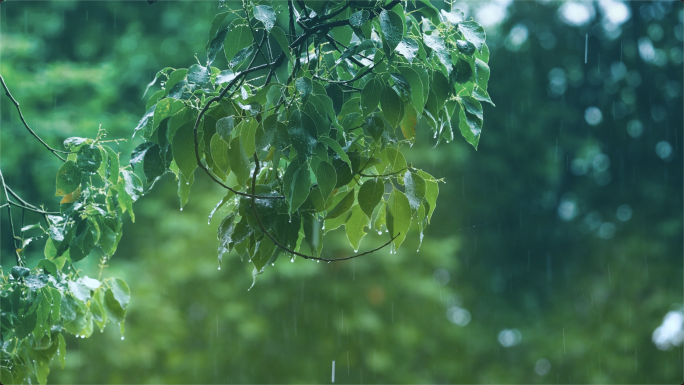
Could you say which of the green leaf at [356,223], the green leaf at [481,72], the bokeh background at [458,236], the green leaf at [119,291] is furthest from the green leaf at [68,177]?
the bokeh background at [458,236]

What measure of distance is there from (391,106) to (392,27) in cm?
13

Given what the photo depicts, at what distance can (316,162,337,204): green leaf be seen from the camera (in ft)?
2.93

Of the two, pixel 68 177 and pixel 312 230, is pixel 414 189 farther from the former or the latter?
pixel 68 177

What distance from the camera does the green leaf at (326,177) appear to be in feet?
2.93

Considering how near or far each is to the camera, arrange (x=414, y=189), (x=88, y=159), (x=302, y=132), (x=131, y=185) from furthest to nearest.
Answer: (x=131, y=185)
(x=88, y=159)
(x=414, y=189)
(x=302, y=132)

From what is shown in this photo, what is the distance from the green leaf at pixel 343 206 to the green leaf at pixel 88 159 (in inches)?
30.2

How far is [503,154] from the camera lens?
6.84 m

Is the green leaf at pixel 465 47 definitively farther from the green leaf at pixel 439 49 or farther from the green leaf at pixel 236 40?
the green leaf at pixel 236 40

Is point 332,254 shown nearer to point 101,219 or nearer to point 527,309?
point 527,309

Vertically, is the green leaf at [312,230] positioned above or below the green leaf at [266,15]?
below

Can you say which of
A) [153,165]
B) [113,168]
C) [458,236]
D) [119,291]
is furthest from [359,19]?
[458,236]

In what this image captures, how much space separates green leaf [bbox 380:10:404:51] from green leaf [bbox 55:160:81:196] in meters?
0.97

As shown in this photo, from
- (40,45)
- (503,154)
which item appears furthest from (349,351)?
(40,45)

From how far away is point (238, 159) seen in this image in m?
0.93
